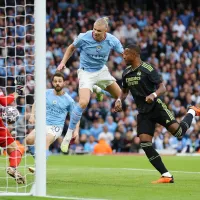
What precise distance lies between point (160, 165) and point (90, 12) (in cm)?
1997

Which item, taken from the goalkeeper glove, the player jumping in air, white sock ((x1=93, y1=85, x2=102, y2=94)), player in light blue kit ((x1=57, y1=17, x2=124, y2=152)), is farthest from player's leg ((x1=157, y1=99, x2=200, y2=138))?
the goalkeeper glove

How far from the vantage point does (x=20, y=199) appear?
9.42 meters

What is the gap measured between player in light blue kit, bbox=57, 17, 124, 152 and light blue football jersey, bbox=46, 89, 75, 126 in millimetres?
380

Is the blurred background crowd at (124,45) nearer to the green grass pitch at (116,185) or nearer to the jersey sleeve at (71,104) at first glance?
the jersey sleeve at (71,104)

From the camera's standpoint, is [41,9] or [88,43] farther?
[88,43]

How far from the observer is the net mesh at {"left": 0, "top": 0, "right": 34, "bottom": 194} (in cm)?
1085

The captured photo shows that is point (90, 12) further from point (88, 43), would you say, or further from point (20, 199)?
point (20, 199)

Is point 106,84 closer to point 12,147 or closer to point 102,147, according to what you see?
point 12,147

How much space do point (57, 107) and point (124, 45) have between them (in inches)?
605

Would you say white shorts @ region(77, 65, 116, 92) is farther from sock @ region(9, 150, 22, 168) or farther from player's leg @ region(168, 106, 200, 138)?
sock @ region(9, 150, 22, 168)

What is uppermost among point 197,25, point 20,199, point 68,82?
point 197,25

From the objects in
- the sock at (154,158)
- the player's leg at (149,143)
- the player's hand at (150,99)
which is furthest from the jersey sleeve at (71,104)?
the player's hand at (150,99)

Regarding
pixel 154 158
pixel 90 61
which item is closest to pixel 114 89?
pixel 90 61

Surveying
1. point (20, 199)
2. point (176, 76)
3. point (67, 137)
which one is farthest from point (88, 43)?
point (176, 76)
